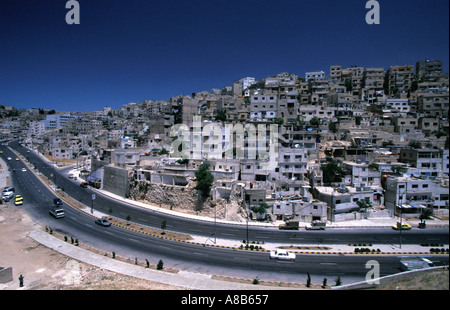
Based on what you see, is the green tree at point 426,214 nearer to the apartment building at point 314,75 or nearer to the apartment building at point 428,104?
the apartment building at point 428,104

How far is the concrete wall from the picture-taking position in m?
28.3

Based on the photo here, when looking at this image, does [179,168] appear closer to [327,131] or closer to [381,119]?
[327,131]

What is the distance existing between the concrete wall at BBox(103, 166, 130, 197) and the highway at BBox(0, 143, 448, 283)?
9.76 ft

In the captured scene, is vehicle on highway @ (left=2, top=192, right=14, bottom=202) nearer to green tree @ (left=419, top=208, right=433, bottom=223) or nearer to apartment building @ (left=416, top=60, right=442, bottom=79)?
green tree @ (left=419, top=208, right=433, bottom=223)

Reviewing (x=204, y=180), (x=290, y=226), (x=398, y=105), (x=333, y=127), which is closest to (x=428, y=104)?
(x=398, y=105)

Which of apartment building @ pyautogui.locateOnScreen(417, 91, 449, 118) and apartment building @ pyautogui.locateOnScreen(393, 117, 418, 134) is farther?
apartment building @ pyautogui.locateOnScreen(417, 91, 449, 118)

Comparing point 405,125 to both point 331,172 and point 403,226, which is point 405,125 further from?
point 403,226

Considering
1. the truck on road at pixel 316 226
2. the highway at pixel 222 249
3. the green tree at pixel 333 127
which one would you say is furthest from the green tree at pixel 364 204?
the green tree at pixel 333 127

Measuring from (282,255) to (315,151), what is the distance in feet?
59.2

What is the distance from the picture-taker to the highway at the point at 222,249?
515 inches

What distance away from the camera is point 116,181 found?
97.3ft

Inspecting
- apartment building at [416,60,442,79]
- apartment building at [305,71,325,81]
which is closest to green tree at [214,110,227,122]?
apartment building at [305,71,325,81]

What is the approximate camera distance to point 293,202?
21.5 meters
